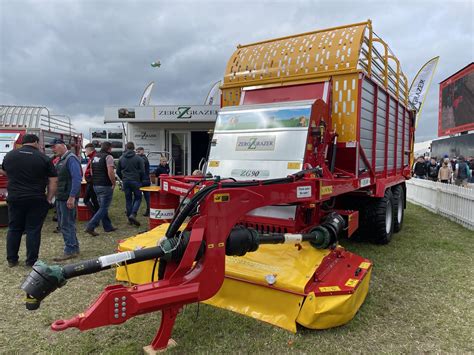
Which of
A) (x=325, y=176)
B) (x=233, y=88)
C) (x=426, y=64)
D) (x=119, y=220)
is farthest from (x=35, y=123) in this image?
(x=426, y=64)

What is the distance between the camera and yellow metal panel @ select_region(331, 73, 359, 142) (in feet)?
15.1

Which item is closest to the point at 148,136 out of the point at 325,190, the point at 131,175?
the point at 131,175

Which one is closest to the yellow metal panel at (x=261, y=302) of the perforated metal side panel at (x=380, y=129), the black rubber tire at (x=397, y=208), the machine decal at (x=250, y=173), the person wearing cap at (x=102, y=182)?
the machine decal at (x=250, y=173)

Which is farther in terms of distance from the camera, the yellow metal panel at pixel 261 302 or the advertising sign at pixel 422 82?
the advertising sign at pixel 422 82

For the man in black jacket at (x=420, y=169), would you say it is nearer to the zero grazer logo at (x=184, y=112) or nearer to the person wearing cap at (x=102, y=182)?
the zero grazer logo at (x=184, y=112)

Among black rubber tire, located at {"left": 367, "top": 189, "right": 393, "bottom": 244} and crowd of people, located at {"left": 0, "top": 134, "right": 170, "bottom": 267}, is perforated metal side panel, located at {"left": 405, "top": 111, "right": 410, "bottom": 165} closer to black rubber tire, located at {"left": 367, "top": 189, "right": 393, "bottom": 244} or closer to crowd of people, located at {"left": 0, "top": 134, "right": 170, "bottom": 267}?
black rubber tire, located at {"left": 367, "top": 189, "right": 393, "bottom": 244}

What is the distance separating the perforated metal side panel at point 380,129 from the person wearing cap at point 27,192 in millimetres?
4584

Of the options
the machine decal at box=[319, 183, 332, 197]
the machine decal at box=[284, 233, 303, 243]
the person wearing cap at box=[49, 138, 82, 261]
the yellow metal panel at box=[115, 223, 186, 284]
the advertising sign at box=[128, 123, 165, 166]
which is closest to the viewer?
the machine decal at box=[284, 233, 303, 243]

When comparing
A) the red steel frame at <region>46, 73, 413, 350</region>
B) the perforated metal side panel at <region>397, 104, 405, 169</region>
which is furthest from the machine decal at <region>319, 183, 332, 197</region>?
the perforated metal side panel at <region>397, 104, 405, 169</region>

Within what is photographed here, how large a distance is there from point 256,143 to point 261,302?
1855 mm

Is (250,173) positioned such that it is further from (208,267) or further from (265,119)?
(208,267)

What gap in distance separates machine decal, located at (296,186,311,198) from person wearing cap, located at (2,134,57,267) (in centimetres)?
339

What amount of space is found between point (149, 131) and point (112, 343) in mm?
12177

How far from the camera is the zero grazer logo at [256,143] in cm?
427
